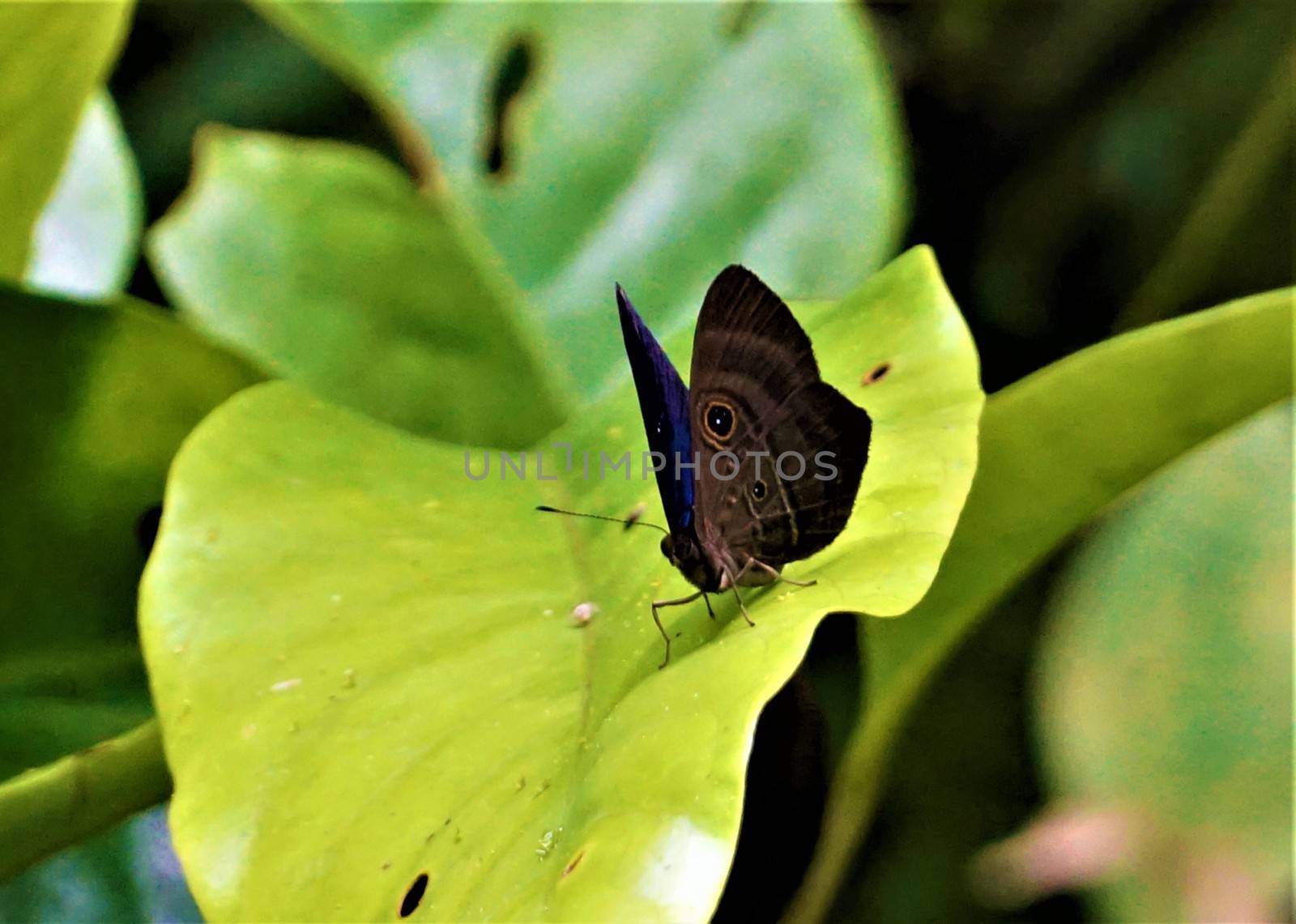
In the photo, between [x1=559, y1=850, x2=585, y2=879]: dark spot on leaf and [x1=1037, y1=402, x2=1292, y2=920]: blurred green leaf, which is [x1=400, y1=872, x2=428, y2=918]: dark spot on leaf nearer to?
[x1=559, y1=850, x2=585, y2=879]: dark spot on leaf

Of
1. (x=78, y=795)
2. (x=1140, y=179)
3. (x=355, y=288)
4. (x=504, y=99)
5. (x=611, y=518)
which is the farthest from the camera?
(x=1140, y=179)

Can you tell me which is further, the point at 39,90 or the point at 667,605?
the point at 39,90

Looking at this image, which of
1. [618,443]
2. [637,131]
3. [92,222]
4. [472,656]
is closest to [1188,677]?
[637,131]

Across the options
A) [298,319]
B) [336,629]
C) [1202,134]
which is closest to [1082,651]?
[1202,134]

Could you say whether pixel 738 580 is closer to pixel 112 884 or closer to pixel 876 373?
pixel 876 373

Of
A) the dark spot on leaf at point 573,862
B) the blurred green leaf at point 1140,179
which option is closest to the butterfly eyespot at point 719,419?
the dark spot on leaf at point 573,862

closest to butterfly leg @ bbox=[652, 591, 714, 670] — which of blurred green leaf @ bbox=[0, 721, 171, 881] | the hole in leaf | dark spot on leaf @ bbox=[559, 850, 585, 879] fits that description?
dark spot on leaf @ bbox=[559, 850, 585, 879]
